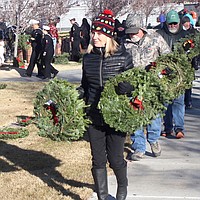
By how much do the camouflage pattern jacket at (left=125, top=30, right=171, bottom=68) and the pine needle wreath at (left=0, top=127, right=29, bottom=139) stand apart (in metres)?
2.40

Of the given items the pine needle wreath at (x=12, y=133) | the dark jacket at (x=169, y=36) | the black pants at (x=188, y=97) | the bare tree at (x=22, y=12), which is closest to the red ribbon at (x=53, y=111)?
the pine needle wreath at (x=12, y=133)

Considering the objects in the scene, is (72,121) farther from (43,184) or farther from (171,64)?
(171,64)

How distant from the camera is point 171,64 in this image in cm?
679

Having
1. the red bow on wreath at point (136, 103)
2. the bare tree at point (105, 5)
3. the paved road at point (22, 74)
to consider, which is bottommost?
the paved road at point (22, 74)

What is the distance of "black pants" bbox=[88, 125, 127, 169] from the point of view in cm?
545

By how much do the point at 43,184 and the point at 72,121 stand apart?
4.65 feet

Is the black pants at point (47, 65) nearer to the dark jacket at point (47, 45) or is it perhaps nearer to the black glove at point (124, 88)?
the dark jacket at point (47, 45)

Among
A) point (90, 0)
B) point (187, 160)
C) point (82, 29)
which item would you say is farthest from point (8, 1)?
point (187, 160)

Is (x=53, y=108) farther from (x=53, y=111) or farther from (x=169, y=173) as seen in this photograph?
(x=169, y=173)

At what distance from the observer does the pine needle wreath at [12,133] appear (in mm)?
8867

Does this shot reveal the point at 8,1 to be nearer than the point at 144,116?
No

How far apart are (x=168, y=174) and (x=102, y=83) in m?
2.03

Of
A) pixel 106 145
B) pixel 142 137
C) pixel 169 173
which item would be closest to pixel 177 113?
pixel 142 137

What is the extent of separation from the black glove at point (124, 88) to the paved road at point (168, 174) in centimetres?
135
